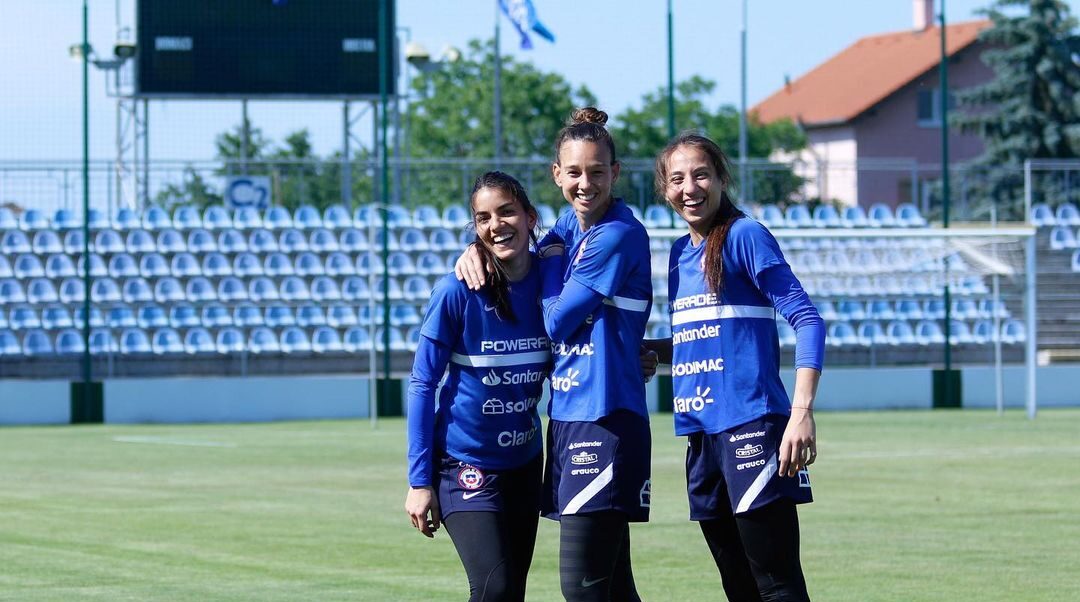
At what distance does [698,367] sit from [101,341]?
23778 mm

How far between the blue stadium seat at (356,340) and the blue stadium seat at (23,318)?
4964 millimetres

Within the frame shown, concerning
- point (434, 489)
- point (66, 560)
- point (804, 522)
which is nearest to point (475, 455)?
point (434, 489)

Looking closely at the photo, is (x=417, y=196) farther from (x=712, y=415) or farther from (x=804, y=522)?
(x=712, y=415)

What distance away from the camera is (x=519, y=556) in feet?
18.6

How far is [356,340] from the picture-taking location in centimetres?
2966

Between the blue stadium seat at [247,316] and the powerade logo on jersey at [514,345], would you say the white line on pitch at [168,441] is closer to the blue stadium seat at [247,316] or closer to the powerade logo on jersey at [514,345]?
the blue stadium seat at [247,316]

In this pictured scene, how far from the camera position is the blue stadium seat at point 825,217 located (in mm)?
32875

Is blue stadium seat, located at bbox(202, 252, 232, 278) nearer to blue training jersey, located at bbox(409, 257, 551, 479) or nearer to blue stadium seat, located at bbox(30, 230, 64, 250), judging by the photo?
blue stadium seat, located at bbox(30, 230, 64, 250)

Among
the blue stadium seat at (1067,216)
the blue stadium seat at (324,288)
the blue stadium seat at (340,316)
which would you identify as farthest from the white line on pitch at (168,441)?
the blue stadium seat at (1067,216)

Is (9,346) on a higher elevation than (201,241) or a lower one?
lower

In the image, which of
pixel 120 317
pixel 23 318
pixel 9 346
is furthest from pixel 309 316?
pixel 9 346

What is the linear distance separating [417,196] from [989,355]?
1059cm

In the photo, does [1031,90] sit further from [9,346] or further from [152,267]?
[9,346]

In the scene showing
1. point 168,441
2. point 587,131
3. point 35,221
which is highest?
point 35,221
